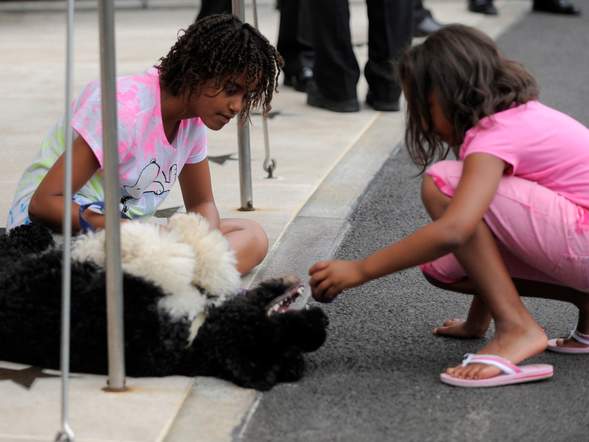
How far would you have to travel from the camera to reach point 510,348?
2.75 m

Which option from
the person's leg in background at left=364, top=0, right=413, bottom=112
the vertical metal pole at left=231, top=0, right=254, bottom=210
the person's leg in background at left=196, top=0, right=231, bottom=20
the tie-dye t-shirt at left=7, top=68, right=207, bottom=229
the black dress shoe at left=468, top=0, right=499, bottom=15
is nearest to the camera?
the tie-dye t-shirt at left=7, top=68, right=207, bottom=229

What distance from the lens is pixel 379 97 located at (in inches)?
242

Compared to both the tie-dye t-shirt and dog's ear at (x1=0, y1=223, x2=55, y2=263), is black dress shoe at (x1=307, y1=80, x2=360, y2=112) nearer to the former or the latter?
the tie-dye t-shirt

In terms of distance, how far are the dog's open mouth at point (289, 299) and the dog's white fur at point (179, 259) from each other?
14 centimetres

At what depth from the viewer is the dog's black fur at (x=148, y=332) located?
2.68m

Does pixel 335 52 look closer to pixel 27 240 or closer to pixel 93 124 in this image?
pixel 93 124

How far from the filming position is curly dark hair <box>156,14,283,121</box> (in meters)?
3.16

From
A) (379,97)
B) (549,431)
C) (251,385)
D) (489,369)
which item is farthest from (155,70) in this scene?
(379,97)

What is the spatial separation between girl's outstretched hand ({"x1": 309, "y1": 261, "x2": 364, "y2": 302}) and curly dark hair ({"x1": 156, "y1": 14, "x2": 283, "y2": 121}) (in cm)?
70

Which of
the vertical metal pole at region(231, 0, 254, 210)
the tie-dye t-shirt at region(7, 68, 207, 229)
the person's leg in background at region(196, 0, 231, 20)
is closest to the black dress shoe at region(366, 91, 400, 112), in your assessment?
the person's leg in background at region(196, 0, 231, 20)

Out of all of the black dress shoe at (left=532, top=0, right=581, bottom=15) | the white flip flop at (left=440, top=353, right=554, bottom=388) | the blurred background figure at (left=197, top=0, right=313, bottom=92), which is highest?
the white flip flop at (left=440, top=353, right=554, bottom=388)

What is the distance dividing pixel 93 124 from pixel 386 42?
320 cm

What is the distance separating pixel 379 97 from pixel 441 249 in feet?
11.7

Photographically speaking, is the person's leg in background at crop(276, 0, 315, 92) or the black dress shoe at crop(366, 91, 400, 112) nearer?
the black dress shoe at crop(366, 91, 400, 112)
